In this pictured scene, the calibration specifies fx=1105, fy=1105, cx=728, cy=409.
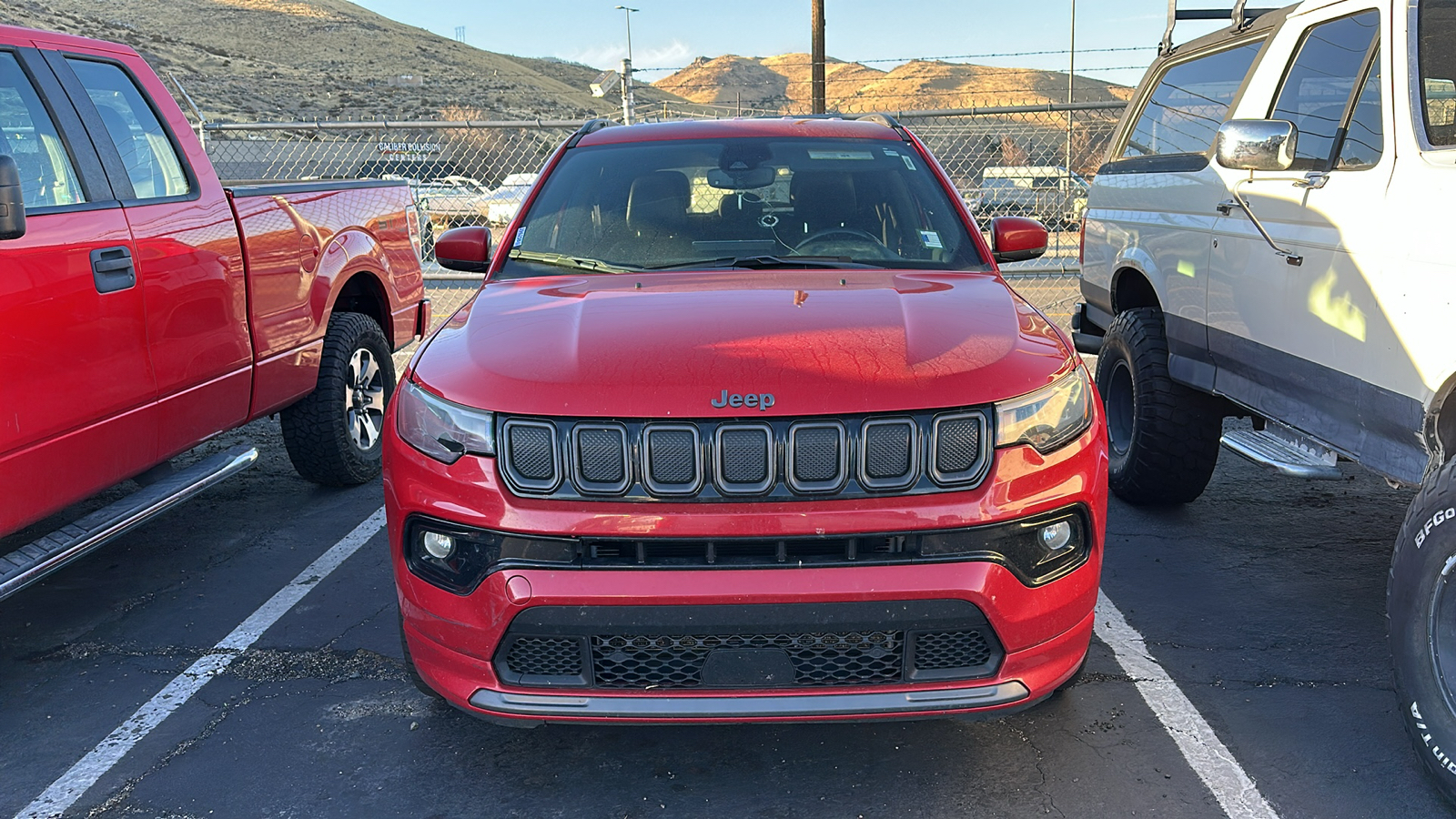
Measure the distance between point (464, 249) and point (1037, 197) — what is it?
1028cm

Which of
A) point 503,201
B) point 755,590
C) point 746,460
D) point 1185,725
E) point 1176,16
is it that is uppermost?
point 1176,16

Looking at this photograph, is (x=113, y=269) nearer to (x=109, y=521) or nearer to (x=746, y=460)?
(x=109, y=521)

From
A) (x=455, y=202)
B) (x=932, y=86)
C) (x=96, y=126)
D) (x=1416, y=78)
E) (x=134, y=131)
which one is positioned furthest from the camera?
(x=932, y=86)

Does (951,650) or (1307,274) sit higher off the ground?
(1307,274)

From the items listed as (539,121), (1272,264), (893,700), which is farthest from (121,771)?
(539,121)

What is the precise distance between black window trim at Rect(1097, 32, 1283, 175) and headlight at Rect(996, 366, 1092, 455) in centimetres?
211

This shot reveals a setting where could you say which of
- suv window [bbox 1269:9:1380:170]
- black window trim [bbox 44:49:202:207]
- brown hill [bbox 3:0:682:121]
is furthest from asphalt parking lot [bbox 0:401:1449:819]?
brown hill [bbox 3:0:682:121]

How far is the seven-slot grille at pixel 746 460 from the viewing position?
98.8 inches

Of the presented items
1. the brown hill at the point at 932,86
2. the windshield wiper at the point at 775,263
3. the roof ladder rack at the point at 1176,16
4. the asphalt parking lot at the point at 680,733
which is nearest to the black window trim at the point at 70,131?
the asphalt parking lot at the point at 680,733

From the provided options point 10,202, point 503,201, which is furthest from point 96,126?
point 503,201

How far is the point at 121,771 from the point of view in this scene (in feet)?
9.94

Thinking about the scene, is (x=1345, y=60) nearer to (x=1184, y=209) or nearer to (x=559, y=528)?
(x=1184, y=209)

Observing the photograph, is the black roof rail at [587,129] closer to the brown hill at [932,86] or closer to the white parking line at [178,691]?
the white parking line at [178,691]

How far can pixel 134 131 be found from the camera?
13.7 ft
